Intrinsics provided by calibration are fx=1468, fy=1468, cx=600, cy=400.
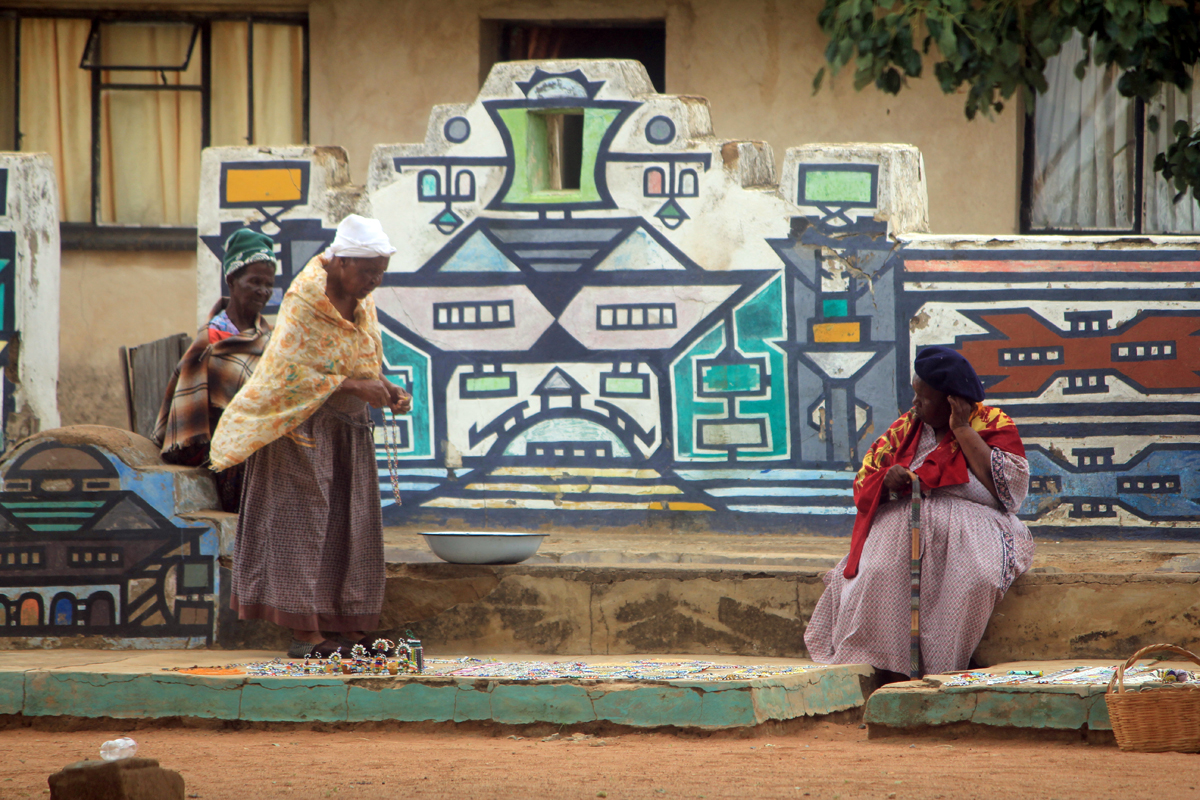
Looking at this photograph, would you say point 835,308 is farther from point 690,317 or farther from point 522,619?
A: point 522,619

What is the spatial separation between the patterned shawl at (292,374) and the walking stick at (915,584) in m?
2.08

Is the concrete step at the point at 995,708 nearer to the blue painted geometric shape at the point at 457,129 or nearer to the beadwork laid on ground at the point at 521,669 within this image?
the beadwork laid on ground at the point at 521,669

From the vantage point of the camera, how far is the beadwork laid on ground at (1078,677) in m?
4.40

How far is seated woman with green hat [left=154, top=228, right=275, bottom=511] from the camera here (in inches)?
226

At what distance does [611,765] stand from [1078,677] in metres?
1.63

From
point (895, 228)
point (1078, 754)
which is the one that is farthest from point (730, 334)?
point (1078, 754)

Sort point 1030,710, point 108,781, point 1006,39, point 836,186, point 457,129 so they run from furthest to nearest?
point 457,129 → point 836,186 → point 1006,39 → point 1030,710 → point 108,781

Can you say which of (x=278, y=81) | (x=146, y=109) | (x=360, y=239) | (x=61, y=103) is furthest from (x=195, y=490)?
(x=61, y=103)

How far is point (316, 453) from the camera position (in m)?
5.25

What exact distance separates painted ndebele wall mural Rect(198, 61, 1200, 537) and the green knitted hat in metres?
1.45

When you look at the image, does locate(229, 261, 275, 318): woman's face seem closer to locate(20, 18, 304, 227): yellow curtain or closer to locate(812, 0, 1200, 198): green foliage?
locate(812, 0, 1200, 198): green foliage

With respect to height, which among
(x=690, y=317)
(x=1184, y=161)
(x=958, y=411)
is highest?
(x=1184, y=161)

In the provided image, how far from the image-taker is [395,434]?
7.30 m

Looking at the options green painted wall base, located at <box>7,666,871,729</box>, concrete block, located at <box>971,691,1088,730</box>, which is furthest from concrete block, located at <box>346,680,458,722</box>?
concrete block, located at <box>971,691,1088,730</box>
